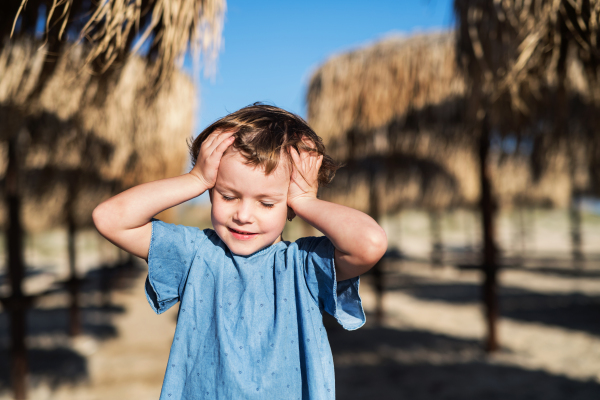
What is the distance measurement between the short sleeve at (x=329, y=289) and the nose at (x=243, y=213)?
15 centimetres

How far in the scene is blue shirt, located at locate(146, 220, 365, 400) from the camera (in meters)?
0.83

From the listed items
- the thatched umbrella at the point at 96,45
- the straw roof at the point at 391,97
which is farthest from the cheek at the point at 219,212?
the straw roof at the point at 391,97

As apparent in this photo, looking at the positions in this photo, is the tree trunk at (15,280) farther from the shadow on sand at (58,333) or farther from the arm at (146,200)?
the arm at (146,200)

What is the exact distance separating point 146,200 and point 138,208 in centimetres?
2

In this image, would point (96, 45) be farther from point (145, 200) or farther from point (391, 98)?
point (391, 98)

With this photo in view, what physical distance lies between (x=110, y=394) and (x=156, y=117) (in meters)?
2.35

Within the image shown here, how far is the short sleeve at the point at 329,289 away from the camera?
85cm

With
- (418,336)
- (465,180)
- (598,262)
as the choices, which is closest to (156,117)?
(418,336)

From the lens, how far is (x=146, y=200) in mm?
826

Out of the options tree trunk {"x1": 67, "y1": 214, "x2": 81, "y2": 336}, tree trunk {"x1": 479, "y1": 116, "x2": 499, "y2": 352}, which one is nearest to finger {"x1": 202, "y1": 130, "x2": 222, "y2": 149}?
tree trunk {"x1": 479, "y1": 116, "x2": 499, "y2": 352}

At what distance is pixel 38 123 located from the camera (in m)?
3.25

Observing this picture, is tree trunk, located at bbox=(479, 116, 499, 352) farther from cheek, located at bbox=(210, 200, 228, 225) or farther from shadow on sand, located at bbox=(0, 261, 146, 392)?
shadow on sand, located at bbox=(0, 261, 146, 392)

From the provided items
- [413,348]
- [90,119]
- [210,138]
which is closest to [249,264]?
[210,138]

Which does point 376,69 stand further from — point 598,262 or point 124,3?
point 598,262
